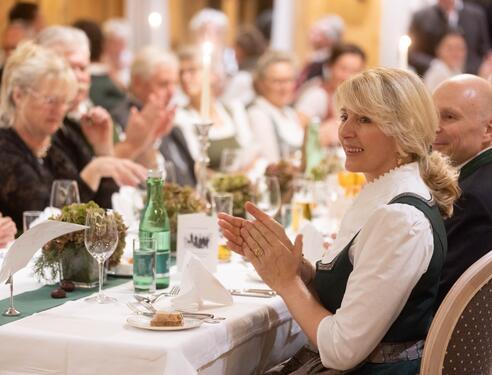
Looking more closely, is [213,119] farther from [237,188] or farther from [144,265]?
[144,265]

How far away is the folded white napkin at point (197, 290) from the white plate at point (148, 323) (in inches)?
5.7

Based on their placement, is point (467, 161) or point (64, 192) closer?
point (467, 161)

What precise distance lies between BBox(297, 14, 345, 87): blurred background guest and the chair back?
667cm

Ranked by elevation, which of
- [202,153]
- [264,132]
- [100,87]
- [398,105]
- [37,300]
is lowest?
[37,300]

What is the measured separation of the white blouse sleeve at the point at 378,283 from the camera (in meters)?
1.98

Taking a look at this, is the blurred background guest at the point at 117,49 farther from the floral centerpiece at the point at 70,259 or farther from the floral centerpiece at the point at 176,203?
the floral centerpiece at the point at 70,259

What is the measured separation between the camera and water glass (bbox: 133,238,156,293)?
2365 millimetres

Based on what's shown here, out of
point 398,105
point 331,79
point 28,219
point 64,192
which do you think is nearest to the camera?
point 398,105

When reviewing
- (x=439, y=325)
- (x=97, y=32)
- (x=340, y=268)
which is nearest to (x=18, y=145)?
(x=340, y=268)

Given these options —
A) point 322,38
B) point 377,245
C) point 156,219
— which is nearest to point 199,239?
point 156,219

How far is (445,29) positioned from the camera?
867cm

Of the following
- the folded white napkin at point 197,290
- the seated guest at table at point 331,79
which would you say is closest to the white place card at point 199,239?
the folded white napkin at point 197,290

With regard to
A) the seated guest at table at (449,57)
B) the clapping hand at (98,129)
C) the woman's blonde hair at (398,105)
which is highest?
the seated guest at table at (449,57)

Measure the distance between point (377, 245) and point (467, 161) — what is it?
0.89 meters
